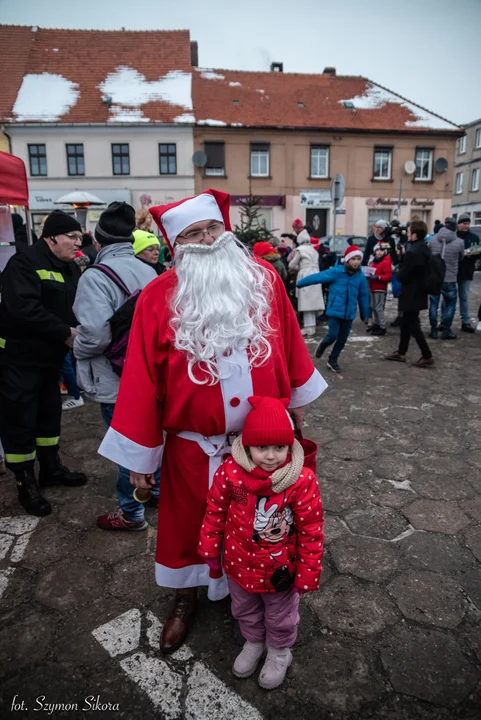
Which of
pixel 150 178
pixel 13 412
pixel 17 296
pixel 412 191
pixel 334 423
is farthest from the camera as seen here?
pixel 412 191

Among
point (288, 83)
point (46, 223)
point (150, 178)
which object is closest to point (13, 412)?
point (46, 223)

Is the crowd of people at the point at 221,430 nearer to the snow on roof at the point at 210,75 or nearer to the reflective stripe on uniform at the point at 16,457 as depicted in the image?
the reflective stripe on uniform at the point at 16,457

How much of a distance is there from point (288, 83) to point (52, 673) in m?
31.3

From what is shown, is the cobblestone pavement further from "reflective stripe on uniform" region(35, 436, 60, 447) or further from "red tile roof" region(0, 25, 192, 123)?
"red tile roof" region(0, 25, 192, 123)

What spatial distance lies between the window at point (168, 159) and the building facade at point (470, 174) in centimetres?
2638

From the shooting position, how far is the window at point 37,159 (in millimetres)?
24900

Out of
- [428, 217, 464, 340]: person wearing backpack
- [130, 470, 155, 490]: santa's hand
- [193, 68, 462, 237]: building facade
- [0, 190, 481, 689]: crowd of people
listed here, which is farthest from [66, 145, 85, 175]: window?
[130, 470, 155, 490]: santa's hand

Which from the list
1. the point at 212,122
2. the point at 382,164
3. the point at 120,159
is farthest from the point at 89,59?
the point at 382,164

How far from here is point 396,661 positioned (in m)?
2.13

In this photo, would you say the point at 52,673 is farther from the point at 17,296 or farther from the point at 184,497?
the point at 17,296

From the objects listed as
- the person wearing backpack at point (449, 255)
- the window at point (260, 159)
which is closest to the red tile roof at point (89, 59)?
the window at point (260, 159)

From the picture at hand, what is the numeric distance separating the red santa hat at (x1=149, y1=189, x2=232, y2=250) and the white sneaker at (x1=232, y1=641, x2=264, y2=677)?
1.81m

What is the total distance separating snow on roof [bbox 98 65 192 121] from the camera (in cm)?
2545

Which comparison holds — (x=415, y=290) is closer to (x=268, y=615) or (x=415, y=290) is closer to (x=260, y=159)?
(x=268, y=615)
